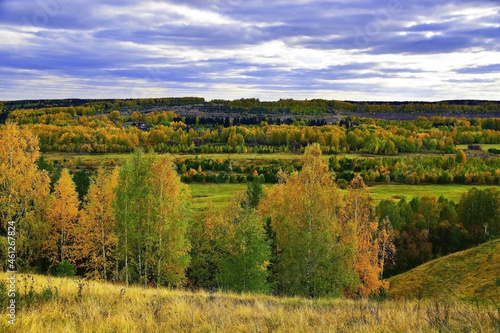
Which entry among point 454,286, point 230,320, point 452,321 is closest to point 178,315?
point 230,320

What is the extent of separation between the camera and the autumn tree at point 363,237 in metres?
37.5

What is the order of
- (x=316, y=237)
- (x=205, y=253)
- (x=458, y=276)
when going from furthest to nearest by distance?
(x=205, y=253) < (x=458, y=276) < (x=316, y=237)

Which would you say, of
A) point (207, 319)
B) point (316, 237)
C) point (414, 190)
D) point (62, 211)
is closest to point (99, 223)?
point (62, 211)

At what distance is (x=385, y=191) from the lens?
125562 mm

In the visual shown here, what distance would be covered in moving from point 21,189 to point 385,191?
11570cm

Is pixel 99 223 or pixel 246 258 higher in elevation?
pixel 99 223

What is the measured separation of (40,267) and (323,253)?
3100 centimetres

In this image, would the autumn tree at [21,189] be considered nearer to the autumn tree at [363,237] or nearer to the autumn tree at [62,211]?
the autumn tree at [62,211]

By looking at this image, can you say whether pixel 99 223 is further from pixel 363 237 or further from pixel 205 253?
pixel 363 237

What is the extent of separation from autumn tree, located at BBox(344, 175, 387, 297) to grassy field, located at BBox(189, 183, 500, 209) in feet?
215

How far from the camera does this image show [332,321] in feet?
30.1

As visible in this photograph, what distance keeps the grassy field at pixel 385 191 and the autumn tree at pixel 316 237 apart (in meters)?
76.0

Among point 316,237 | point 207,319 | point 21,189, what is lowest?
point 316,237

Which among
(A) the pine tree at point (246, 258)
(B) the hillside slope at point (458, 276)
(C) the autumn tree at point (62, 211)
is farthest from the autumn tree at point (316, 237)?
(C) the autumn tree at point (62, 211)
